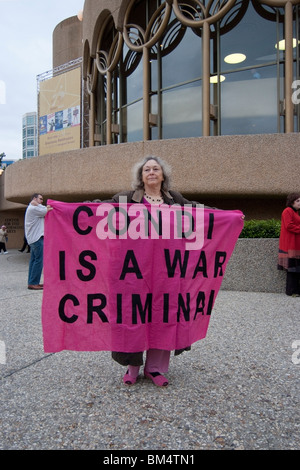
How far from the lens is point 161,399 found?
288 centimetres

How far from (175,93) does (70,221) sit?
1108 cm

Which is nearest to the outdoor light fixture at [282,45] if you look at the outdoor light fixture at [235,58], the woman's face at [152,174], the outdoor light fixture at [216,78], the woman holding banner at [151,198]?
the outdoor light fixture at [235,58]

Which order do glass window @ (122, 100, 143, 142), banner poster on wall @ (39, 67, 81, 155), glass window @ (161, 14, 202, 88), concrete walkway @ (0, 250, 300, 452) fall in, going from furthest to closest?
banner poster on wall @ (39, 67, 81, 155)
glass window @ (122, 100, 143, 142)
glass window @ (161, 14, 202, 88)
concrete walkway @ (0, 250, 300, 452)

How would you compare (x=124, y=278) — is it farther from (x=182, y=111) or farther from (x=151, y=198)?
(x=182, y=111)

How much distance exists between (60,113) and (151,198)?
67.9 ft

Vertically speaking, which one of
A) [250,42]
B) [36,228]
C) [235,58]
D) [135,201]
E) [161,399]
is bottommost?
[161,399]

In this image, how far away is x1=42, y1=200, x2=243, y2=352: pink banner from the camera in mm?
3061

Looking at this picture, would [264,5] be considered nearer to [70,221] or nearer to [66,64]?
[70,221]

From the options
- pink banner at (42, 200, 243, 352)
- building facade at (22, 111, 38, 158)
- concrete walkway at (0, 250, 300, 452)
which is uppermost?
building facade at (22, 111, 38, 158)

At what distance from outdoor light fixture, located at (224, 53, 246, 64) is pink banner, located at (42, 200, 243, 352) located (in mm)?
10366

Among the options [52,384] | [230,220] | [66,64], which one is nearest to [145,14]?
[66,64]

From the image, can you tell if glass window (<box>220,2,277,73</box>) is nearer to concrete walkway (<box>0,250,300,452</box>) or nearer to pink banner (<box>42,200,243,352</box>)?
concrete walkway (<box>0,250,300,452</box>)

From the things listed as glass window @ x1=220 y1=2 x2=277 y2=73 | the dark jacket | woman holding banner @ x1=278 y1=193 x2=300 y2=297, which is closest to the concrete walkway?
the dark jacket

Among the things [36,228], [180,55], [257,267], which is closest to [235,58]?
[180,55]
